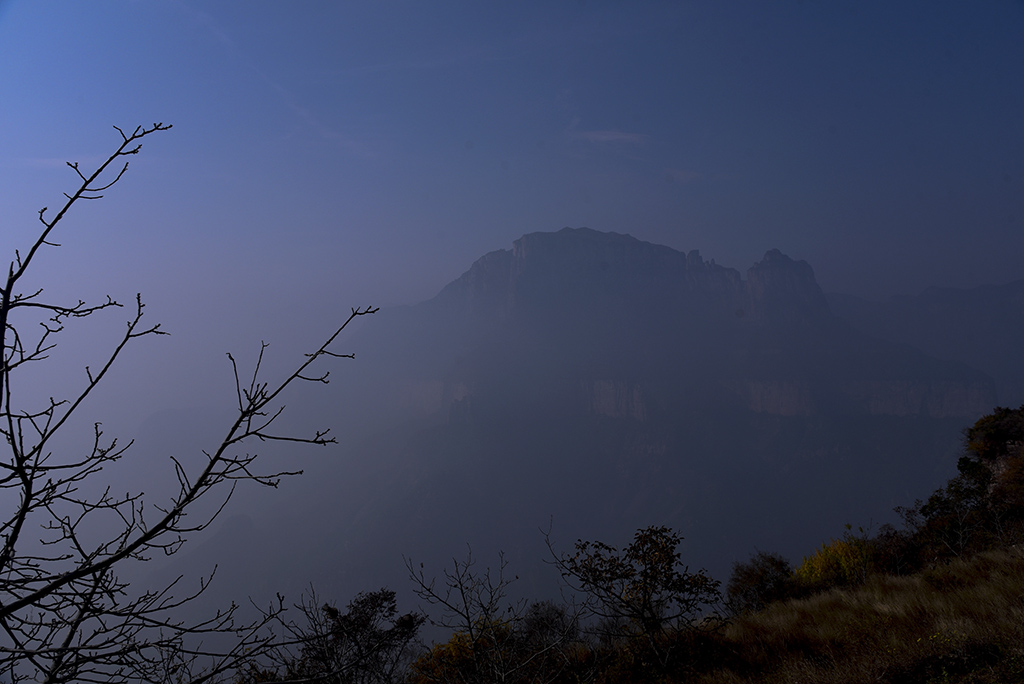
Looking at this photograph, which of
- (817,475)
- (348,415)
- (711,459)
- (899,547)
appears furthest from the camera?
(348,415)

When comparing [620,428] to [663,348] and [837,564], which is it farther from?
[837,564]

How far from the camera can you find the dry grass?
571 centimetres

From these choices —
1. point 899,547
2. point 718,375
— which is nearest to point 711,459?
point 718,375

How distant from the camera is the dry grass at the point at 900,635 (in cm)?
571

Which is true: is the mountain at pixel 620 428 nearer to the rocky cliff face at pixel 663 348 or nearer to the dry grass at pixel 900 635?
the rocky cliff face at pixel 663 348

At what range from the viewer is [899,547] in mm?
17438

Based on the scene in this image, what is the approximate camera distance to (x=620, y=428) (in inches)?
5709

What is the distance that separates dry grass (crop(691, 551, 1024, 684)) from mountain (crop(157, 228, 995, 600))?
92.6 m

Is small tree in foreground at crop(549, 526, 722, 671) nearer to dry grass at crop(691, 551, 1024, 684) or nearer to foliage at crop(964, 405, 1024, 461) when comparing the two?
dry grass at crop(691, 551, 1024, 684)

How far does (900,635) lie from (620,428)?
142 metres

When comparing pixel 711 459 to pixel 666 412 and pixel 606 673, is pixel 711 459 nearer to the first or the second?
pixel 666 412

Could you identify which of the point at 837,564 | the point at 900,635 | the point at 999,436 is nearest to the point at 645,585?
the point at 900,635

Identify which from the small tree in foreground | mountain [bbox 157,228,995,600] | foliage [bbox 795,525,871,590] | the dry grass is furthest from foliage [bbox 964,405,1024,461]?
mountain [bbox 157,228,995,600]

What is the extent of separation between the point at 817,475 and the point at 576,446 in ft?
190
